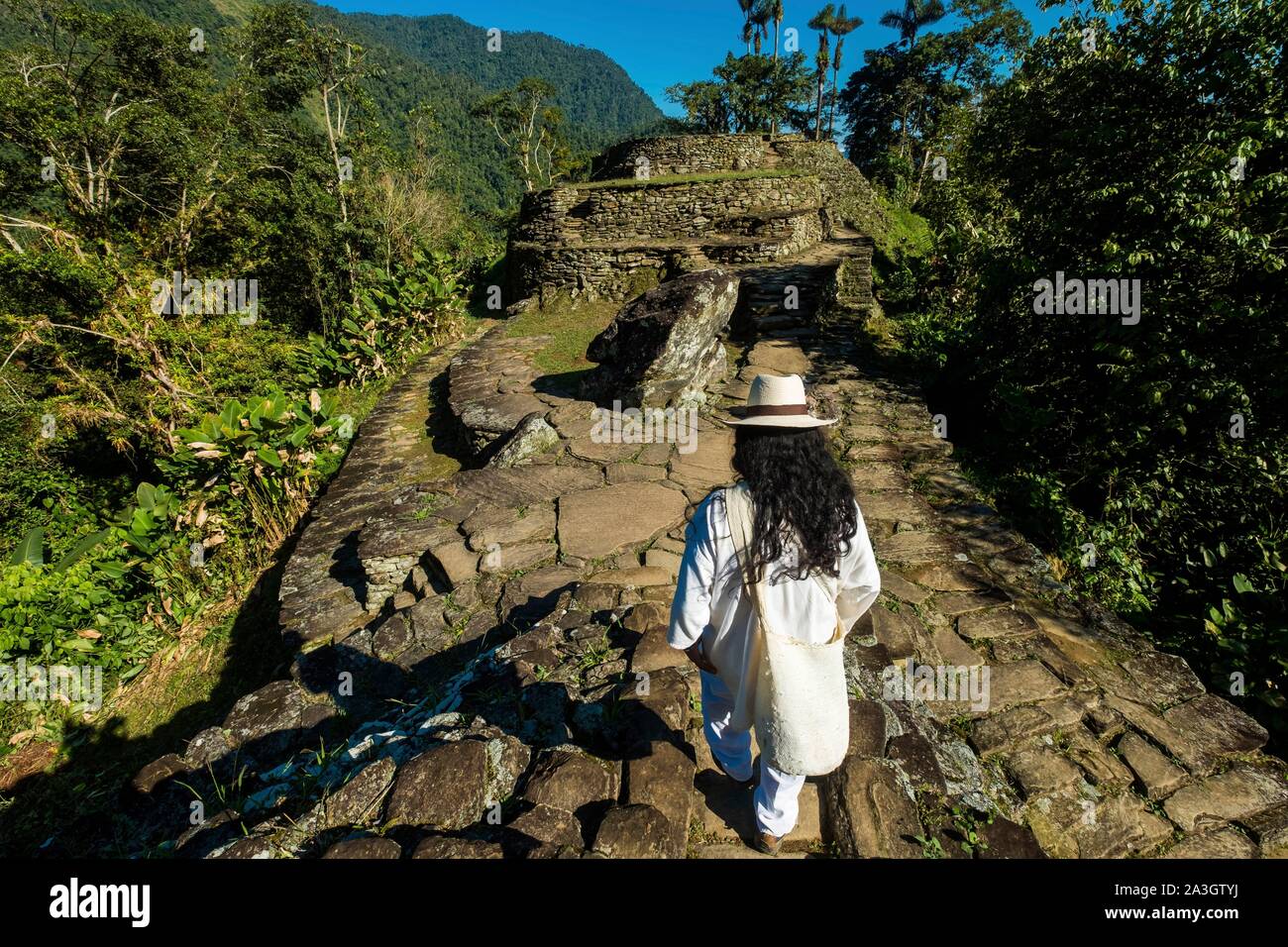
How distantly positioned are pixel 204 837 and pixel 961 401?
7.42 meters

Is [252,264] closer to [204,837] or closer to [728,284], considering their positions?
[728,284]

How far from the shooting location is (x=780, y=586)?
1.66 m

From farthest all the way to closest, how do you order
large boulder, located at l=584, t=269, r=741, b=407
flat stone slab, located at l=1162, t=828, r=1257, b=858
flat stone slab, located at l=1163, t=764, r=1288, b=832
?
large boulder, located at l=584, t=269, r=741, b=407, flat stone slab, located at l=1163, t=764, r=1288, b=832, flat stone slab, located at l=1162, t=828, r=1257, b=858

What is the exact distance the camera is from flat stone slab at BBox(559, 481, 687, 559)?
3.91m

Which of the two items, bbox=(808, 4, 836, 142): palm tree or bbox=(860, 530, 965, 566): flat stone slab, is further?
bbox=(808, 4, 836, 142): palm tree

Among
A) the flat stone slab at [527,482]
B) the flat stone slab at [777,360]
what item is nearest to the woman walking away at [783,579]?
the flat stone slab at [527,482]

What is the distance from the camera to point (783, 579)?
65.2 inches

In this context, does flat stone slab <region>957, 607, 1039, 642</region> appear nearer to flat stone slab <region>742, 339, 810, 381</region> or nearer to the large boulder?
the large boulder

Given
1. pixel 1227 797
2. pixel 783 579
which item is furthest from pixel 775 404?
pixel 1227 797

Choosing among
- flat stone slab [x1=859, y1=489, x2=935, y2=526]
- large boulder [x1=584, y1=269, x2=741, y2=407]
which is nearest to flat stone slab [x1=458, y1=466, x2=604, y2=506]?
large boulder [x1=584, y1=269, x2=741, y2=407]

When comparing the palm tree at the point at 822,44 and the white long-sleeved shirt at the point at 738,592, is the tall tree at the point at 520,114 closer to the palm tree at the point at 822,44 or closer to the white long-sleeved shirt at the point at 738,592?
the palm tree at the point at 822,44

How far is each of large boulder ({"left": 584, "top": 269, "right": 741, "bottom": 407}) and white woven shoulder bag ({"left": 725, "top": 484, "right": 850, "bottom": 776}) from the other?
13.9 feet

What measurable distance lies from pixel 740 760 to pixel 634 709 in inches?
19.3
